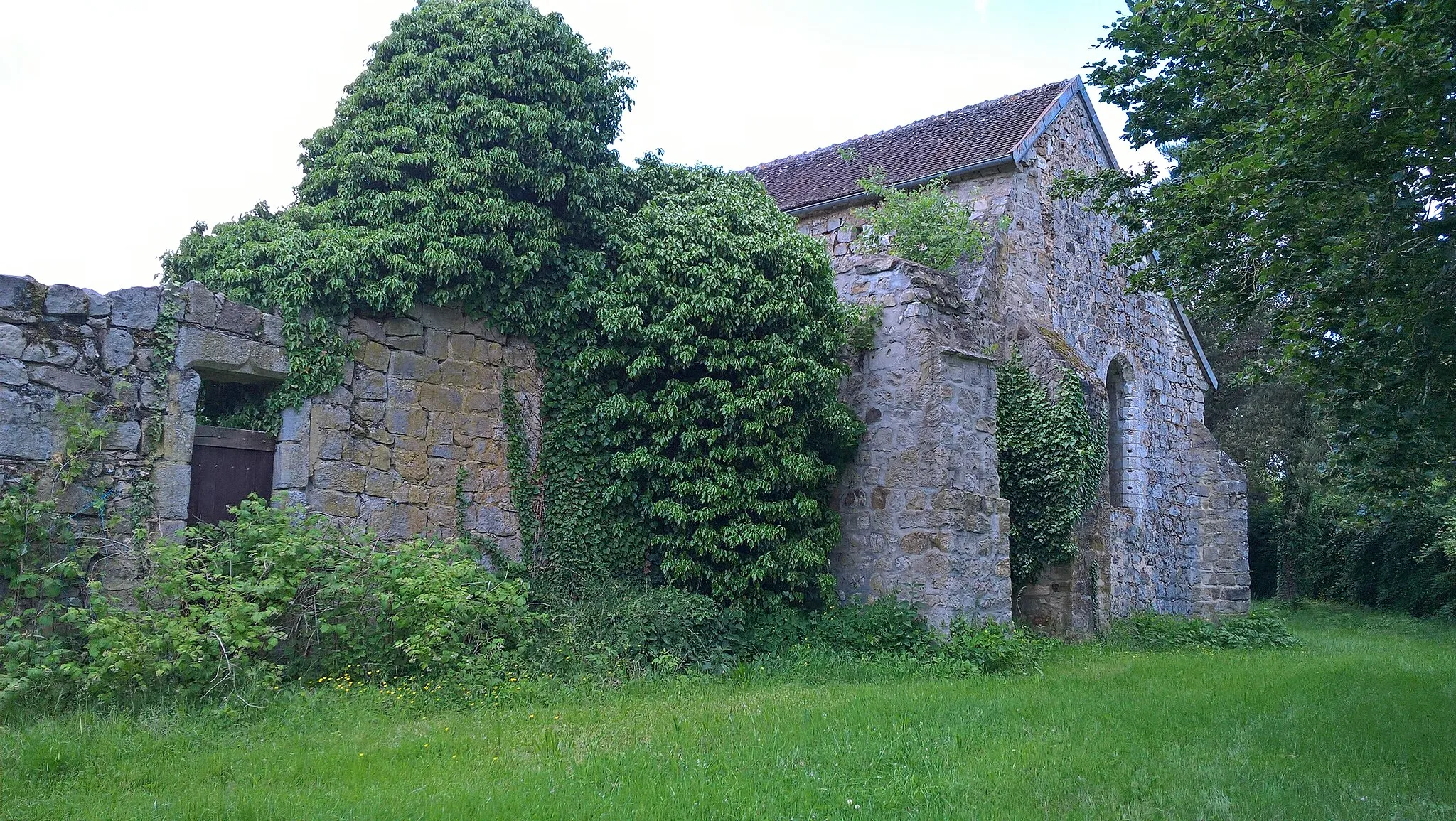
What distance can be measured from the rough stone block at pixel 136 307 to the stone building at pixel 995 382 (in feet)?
21.6

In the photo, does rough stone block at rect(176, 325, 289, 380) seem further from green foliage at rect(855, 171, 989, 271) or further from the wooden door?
green foliage at rect(855, 171, 989, 271)

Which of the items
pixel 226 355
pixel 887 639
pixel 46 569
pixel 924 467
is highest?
pixel 226 355

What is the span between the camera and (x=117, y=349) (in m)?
7.16

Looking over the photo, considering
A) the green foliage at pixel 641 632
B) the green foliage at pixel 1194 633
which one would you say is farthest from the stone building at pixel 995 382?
the green foliage at pixel 641 632

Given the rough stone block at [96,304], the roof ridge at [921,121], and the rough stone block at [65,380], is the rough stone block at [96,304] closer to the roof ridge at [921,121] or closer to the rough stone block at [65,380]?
the rough stone block at [65,380]

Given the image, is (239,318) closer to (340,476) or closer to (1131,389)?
(340,476)

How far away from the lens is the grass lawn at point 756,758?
459 centimetres

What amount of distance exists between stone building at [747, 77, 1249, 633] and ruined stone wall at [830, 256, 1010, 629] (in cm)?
2

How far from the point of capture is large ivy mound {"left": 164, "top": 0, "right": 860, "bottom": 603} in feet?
29.1

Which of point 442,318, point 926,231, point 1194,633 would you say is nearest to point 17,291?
point 442,318

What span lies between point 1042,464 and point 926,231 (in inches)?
126

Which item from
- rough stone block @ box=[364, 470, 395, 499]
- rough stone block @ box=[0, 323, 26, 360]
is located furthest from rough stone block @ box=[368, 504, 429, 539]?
rough stone block @ box=[0, 323, 26, 360]

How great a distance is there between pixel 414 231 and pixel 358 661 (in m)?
3.59

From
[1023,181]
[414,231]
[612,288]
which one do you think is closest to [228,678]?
[414,231]
